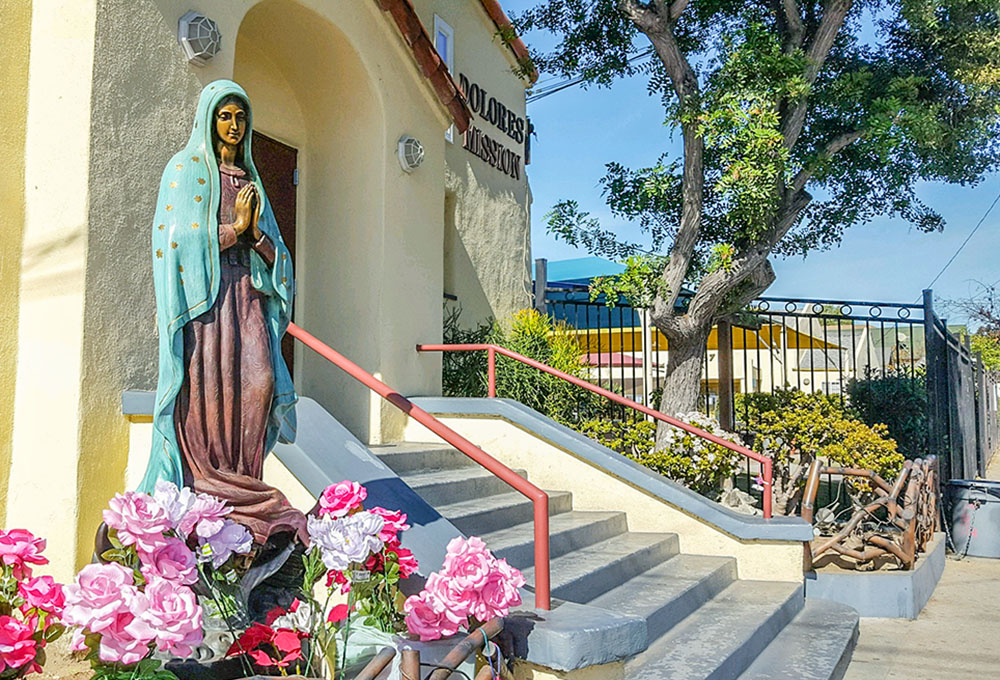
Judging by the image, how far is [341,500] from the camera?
321 centimetres

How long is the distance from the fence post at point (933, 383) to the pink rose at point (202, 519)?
8872mm

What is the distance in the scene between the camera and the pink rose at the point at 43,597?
7.73ft

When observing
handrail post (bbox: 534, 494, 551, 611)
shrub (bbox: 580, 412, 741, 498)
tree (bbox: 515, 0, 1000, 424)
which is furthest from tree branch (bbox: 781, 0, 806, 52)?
handrail post (bbox: 534, 494, 551, 611)

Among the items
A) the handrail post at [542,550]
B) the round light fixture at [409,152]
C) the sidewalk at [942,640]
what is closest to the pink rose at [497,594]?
the handrail post at [542,550]

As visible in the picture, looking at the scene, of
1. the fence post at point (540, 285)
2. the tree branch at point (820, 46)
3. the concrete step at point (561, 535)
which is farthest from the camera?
the fence post at point (540, 285)

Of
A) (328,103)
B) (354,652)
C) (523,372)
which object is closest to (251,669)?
(354,652)

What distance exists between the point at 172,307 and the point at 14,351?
180 cm

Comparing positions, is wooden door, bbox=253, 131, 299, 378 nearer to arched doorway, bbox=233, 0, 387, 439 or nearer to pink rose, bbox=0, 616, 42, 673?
arched doorway, bbox=233, 0, 387, 439

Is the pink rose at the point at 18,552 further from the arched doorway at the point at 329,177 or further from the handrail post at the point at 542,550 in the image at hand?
the arched doorway at the point at 329,177

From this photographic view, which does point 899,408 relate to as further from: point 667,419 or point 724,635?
point 724,635

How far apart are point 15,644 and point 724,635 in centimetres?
394

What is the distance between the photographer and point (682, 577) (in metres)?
5.95

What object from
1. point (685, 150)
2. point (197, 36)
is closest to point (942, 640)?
point (685, 150)

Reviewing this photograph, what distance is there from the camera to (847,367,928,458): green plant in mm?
10227
